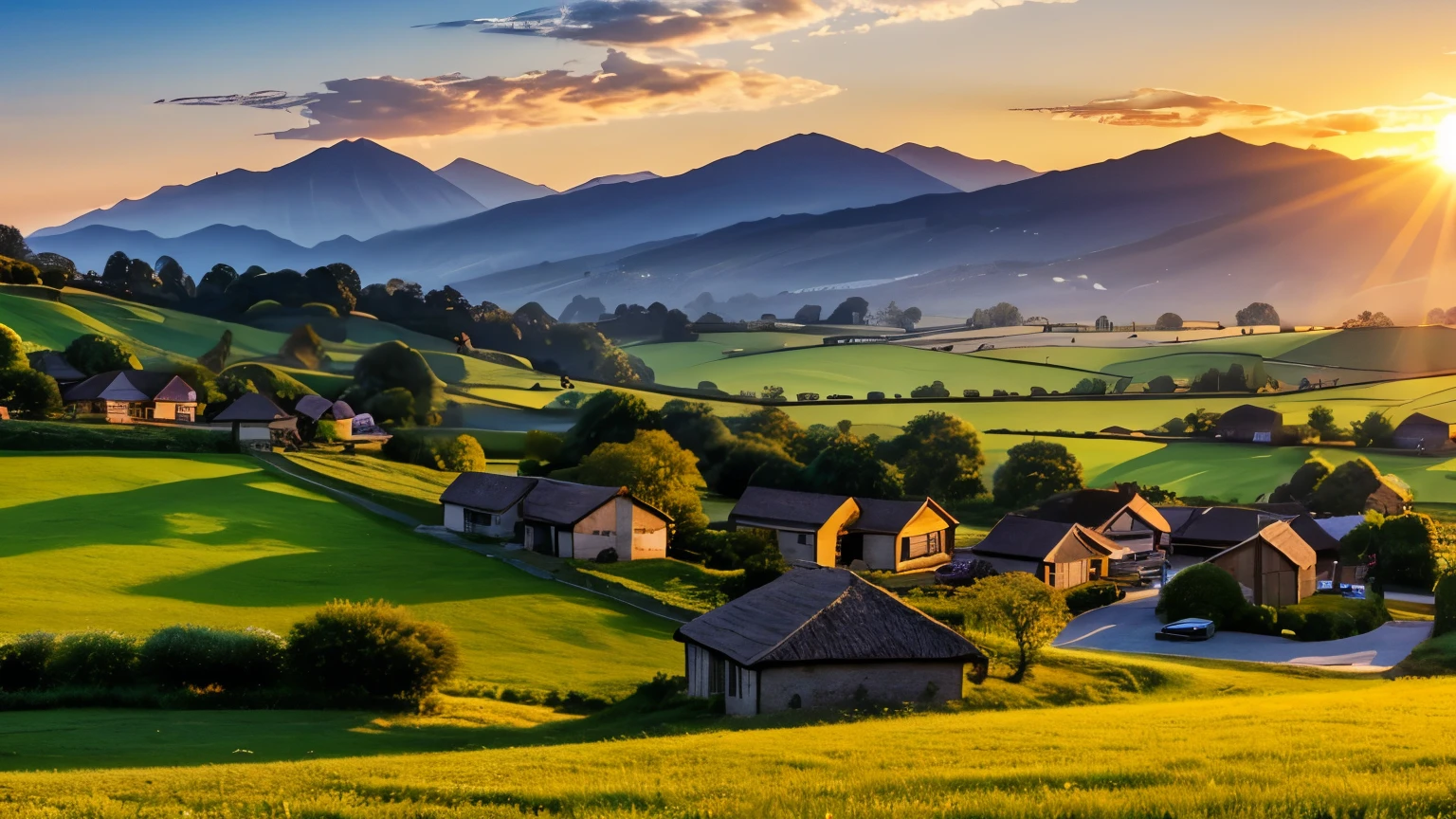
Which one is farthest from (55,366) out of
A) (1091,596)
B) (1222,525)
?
(1222,525)

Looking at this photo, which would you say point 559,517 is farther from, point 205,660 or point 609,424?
point 205,660

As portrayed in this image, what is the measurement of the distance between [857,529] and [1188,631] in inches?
852

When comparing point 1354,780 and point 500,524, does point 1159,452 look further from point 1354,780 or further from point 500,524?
point 1354,780

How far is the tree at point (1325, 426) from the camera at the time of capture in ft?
302

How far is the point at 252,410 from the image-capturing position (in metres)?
86.6

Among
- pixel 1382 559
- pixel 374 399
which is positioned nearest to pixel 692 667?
pixel 1382 559

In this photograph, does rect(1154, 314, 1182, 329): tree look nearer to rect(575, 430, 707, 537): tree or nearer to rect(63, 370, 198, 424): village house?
rect(575, 430, 707, 537): tree

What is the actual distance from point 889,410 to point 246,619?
219ft

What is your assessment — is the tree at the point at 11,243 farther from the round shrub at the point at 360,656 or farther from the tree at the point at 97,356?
the round shrub at the point at 360,656

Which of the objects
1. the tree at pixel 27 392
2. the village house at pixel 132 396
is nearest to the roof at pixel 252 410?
the village house at pixel 132 396

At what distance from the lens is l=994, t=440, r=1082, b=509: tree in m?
79.6

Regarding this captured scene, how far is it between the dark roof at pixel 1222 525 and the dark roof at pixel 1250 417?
78.2 ft

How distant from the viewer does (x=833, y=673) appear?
29.1 metres

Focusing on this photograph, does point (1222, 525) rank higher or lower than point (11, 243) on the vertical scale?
lower
